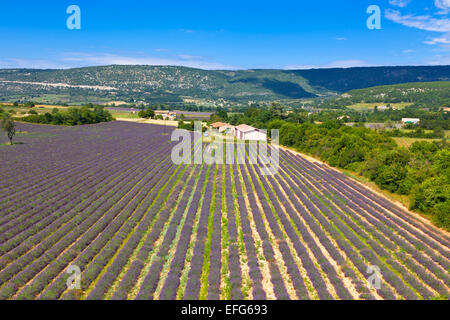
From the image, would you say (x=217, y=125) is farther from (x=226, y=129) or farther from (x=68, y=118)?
(x=68, y=118)

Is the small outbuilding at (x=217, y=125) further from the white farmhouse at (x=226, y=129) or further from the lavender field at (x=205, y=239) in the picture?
the lavender field at (x=205, y=239)

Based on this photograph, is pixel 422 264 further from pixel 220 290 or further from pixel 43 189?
pixel 43 189

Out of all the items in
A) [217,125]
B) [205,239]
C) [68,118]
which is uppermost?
[68,118]

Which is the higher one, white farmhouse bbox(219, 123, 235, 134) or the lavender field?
white farmhouse bbox(219, 123, 235, 134)

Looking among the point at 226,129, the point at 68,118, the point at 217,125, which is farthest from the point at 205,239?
the point at 68,118

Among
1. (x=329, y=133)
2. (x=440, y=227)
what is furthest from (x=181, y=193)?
(x=329, y=133)

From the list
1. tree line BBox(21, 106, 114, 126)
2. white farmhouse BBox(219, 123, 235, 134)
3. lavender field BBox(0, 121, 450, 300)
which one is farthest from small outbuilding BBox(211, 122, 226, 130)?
lavender field BBox(0, 121, 450, 300)

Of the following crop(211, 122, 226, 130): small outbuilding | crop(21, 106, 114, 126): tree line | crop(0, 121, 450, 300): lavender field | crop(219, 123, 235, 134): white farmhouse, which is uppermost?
crop(21, 106, 114, 126): tree line

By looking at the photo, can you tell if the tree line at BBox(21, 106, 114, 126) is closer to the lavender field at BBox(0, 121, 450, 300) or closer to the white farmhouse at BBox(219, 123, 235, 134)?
the white farmhouse at BBox(219, 123, 235, 134)
